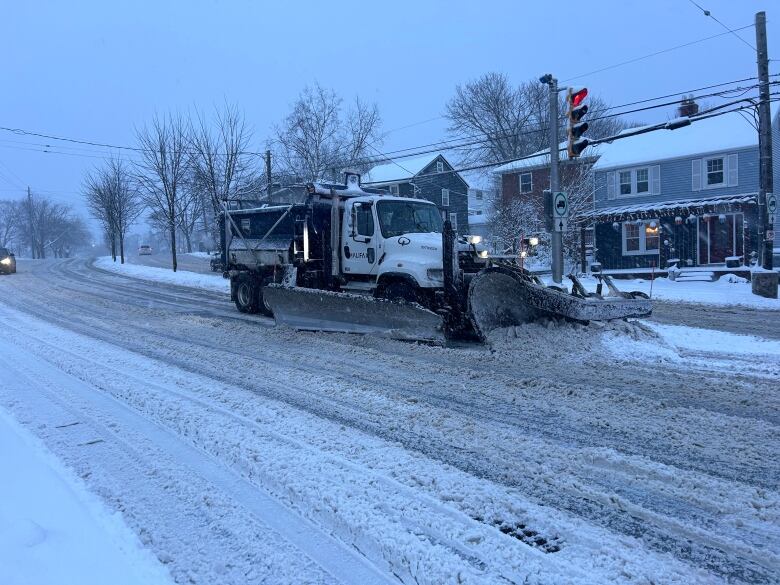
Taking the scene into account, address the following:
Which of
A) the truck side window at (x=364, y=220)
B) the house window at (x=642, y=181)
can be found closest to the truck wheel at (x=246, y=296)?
the truck side window at (x=364, y=220)

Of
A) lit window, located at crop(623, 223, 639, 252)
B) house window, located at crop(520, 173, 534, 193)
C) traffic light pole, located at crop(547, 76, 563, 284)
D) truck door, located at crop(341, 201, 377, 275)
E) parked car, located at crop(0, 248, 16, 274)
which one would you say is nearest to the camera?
truck door, located at crop(341, 201, 377, 275)

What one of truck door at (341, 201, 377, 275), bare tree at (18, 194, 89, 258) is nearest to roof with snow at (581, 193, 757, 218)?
truck door at (341, 201, 377, 275)

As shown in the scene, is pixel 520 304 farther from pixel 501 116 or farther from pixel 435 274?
pixel 501 116

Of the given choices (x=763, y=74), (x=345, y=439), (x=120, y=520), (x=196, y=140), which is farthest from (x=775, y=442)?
(x=196, y=140)

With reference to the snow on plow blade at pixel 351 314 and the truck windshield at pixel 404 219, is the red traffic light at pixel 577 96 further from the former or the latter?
the snow on plow blade at pixel 351 314

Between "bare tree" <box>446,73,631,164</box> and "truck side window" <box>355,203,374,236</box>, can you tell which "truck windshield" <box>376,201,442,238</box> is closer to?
"truck side window" <box>355,203,374,236</box>

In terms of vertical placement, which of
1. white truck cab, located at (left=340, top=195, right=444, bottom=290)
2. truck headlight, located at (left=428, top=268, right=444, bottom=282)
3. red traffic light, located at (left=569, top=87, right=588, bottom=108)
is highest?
red traffic light, located at (left=569, top=87, right=588, bottom=108)

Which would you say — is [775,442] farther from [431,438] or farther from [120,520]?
[120,520]

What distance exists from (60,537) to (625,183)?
33.3 m

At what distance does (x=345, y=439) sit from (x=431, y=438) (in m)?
0.70

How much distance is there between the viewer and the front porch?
27.0 m

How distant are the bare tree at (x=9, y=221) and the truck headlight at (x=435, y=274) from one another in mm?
109845

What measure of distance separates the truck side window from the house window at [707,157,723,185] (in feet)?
82.2

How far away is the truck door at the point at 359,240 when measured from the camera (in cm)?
1048
